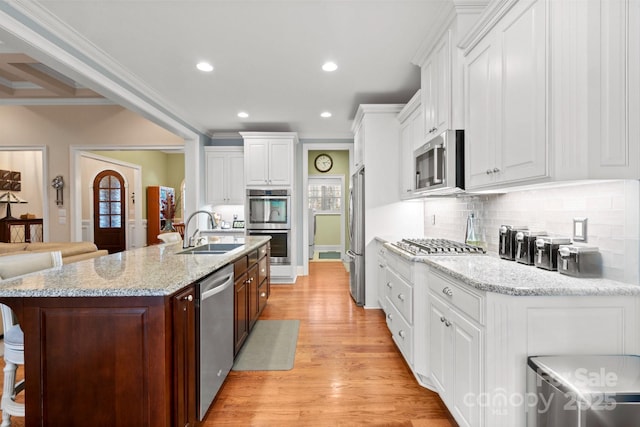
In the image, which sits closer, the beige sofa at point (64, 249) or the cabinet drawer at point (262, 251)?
the beige sofa at point (64, 249)

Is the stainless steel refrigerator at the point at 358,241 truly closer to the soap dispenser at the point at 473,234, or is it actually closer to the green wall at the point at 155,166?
the soap dispenser at the point at 473,234

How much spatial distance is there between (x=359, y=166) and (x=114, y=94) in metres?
2.88

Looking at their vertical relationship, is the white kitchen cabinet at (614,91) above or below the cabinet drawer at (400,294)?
above

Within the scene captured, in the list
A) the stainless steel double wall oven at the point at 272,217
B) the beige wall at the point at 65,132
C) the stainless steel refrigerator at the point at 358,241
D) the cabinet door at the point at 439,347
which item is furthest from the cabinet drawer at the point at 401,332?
the beige wall at the point at 65,132

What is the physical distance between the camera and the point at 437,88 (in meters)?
2.48

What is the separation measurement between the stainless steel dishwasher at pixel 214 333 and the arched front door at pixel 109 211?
6.71 meters

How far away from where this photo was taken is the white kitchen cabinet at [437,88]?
2.29 metres

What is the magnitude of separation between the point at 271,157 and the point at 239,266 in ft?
10.1

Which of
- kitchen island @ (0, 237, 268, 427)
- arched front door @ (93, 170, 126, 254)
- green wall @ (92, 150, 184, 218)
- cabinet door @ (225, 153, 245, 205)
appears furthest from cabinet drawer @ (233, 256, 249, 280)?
arched front door @ (93, 170, 126, 254)

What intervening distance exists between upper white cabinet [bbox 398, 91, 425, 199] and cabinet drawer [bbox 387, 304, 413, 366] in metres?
1.20

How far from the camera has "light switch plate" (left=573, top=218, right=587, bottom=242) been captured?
1.58 metres

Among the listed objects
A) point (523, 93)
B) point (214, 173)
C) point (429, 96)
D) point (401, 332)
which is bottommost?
point (401, 332)

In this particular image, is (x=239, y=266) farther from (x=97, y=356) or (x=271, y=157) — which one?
(x=271, y=157)

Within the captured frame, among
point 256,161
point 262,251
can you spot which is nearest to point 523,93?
point 262,251
